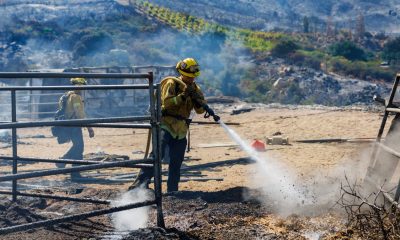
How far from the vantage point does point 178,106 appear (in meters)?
6.67

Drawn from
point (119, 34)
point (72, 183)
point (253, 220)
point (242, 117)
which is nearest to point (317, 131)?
point (242, 117)

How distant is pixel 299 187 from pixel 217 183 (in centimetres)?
164

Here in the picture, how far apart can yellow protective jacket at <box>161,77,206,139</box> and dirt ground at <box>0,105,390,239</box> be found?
85 cm

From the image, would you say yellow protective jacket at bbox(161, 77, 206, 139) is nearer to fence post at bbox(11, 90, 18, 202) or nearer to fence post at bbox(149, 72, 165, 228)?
fence post at bbox(149, 72, 165, 228)

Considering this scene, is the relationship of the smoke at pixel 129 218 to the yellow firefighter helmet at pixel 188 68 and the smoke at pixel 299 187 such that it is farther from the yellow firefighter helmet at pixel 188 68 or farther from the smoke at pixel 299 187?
the yellow firefighter helmet at pixel 188 68

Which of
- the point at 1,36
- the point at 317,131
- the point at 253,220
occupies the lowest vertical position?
the point at 1,36

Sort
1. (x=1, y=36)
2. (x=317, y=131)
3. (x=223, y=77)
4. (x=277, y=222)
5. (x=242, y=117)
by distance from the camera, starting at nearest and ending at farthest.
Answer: (x=277, y=222) < (x=317, y=131) < (x=242, y=117) < (x=223, y=77) < (x=1, y=36)

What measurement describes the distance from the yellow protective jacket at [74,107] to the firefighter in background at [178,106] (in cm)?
302

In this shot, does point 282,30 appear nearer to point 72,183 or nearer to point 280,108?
point 280,108

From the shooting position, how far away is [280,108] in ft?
70.7

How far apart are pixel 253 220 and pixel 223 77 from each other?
26382 mm

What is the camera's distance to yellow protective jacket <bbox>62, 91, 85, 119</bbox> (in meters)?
9.27

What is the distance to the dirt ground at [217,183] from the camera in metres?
5.18

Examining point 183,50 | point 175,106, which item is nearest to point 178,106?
point 175,106
